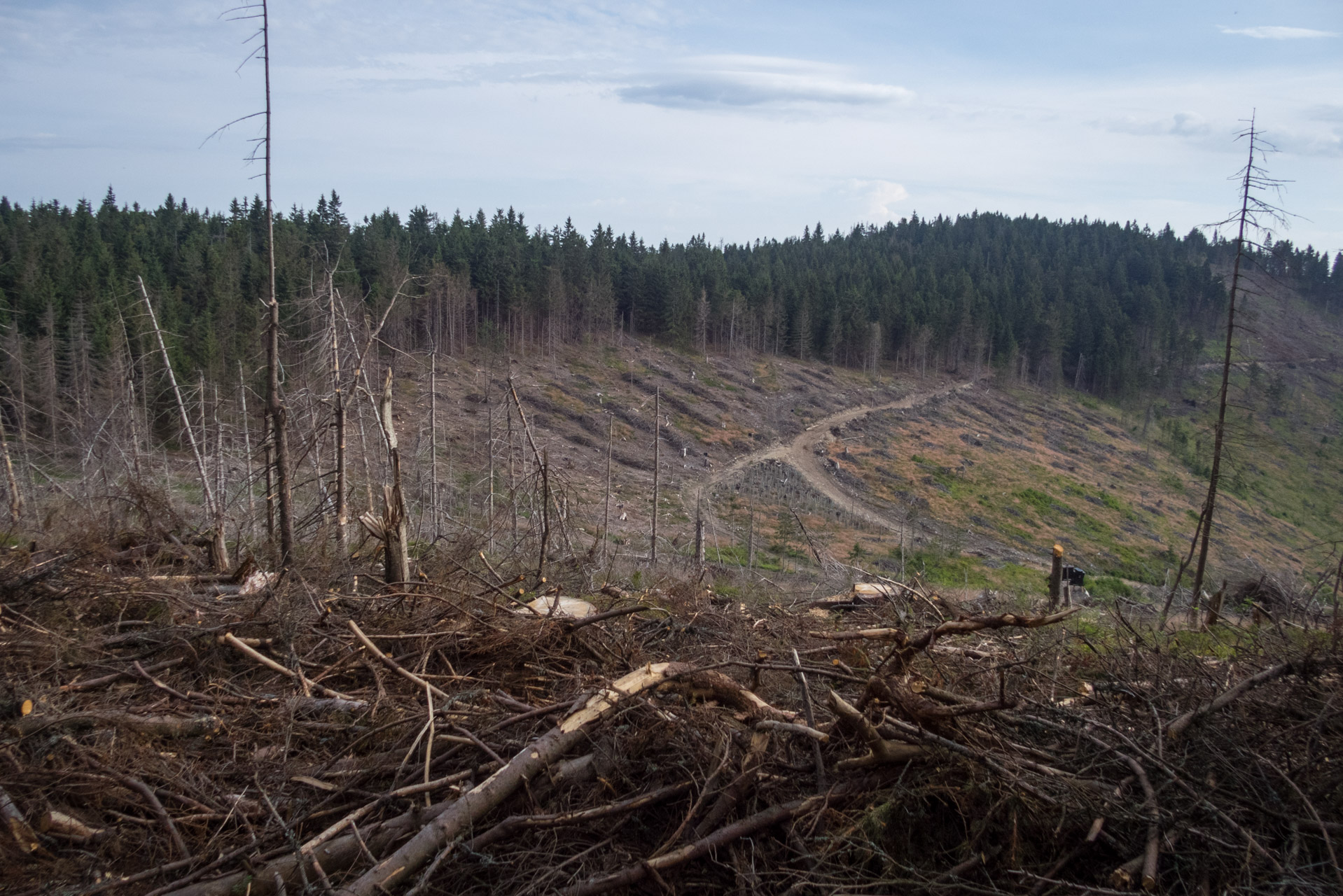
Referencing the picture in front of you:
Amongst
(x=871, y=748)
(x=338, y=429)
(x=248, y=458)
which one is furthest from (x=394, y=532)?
(x=248, y=458)

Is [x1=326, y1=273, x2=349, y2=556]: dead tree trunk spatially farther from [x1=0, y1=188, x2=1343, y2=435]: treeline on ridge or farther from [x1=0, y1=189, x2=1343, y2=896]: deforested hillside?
[x1=0, y1=188, x2=1343, y2=435]: treeline on ridge

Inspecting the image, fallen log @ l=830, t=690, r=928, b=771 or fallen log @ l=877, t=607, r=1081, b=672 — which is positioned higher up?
fallen log @ l=877, t=607, r=1081, b=672

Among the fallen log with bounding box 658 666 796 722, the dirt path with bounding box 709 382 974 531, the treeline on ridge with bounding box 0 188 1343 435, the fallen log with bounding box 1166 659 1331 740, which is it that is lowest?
the dirt path with bounding box 709 382 974 531

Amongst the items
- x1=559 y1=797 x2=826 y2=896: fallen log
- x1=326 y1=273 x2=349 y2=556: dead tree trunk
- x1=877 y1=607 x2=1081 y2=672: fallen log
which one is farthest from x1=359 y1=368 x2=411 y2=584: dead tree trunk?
x1=877 y1=607 x2=1081 y2=672: fallen log

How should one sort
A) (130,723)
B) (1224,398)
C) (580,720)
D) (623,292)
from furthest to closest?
(623,292) < (1224,398) < (130,723) < (580,720)

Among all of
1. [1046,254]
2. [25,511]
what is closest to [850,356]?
[1046,254]

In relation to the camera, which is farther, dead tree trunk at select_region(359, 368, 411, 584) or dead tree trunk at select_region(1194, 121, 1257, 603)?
dead tree trunk at select_region(1194, 121, 1257, 603)

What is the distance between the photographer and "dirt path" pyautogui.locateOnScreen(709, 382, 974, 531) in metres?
44.7

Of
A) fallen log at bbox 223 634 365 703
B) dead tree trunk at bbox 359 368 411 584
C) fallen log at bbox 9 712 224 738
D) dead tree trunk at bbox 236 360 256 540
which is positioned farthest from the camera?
dead tree trunk at bbox 236 360 256 540

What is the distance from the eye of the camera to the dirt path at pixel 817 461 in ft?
147

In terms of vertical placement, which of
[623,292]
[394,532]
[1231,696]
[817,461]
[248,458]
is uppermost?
[623,292]

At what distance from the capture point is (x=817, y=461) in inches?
2066

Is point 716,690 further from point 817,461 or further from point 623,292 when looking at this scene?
point 623,292

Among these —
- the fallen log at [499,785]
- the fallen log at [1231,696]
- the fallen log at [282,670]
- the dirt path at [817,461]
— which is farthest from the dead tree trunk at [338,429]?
the dirt path at [817,461]
